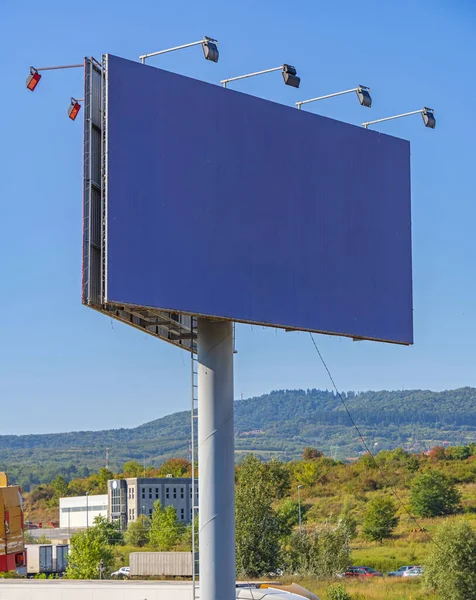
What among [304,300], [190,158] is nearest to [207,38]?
[190,158]

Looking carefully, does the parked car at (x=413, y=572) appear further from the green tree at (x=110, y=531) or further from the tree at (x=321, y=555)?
the green tree at (x=110, y=531)

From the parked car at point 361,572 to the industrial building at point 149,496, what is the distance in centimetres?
6473

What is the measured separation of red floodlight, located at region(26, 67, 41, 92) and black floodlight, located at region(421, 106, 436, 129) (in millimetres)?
9323

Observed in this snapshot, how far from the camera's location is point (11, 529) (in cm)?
2453

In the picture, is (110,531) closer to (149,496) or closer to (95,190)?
(149,496)

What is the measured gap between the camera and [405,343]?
938 inches

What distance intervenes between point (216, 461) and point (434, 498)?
6864cm

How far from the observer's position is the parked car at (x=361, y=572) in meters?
53.5

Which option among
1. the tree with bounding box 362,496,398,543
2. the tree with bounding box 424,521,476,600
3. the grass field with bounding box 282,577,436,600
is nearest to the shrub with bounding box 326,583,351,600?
the grass field with bounding box 282,577,436,600

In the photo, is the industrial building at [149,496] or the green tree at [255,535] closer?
the green tree at [255,535]

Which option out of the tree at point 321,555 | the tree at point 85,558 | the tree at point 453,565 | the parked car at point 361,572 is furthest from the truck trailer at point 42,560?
the tree at point 453,565

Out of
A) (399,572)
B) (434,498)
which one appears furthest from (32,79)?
(434,498)

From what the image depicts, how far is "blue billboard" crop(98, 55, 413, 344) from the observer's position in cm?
1877

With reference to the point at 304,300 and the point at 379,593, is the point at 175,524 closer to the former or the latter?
the point at 379,593
